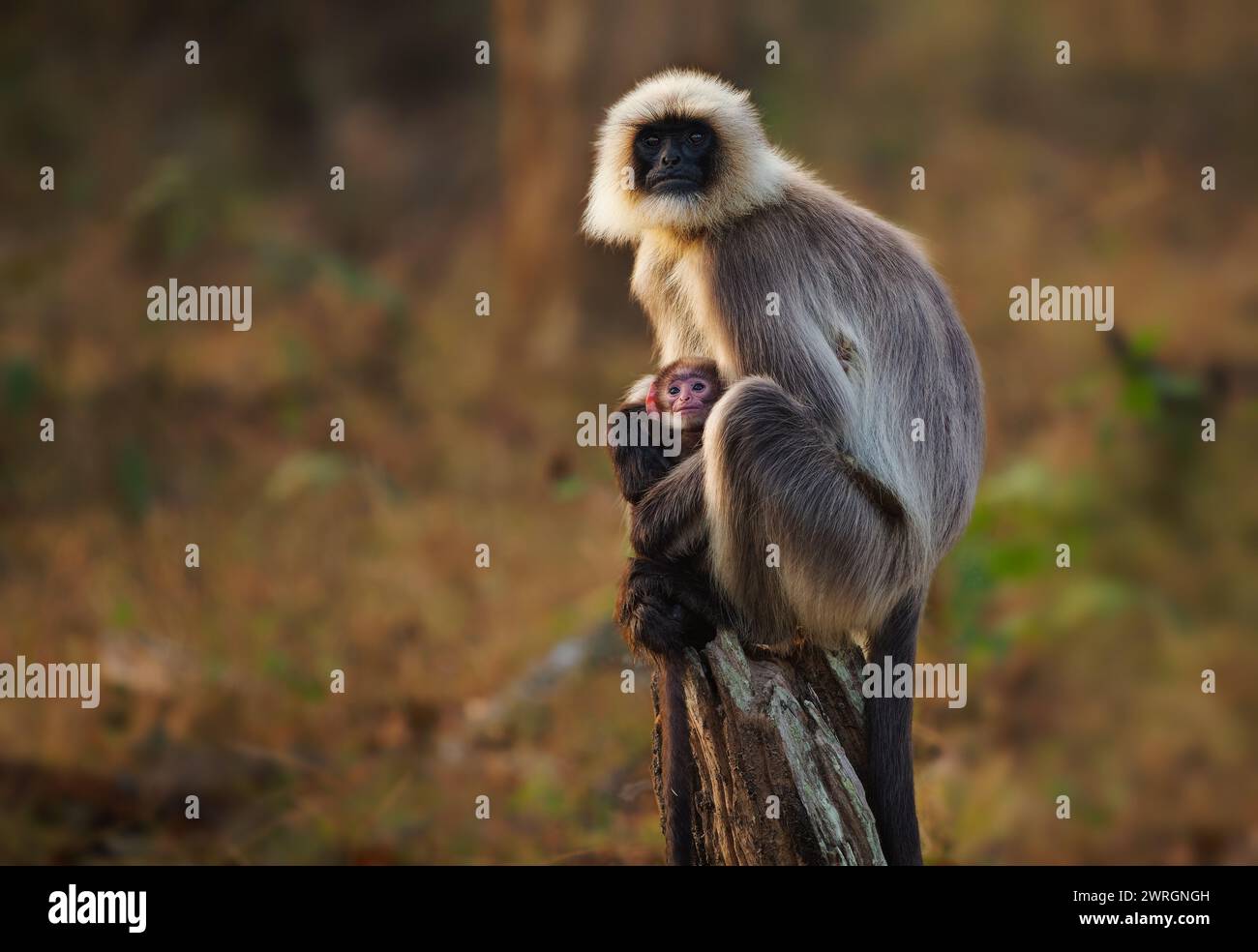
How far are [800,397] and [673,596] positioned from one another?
1029 mm

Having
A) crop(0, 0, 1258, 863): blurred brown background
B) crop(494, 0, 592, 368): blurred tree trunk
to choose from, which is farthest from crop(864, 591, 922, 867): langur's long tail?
crop(494, 0, 592, 368): blurred tree trunk

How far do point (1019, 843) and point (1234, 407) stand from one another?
5.05 metres

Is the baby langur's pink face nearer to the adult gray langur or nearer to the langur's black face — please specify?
the adult gray langur

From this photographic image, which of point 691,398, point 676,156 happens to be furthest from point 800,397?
point 676,156

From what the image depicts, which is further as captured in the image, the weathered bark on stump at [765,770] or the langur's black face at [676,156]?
the langur's black face at [676,156]

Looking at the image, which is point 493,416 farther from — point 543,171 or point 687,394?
point 687,394

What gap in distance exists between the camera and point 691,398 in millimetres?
5699

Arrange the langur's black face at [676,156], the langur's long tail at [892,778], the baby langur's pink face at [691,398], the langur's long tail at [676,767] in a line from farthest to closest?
1. the langur's black face at [676,156]
2. the baby langur's pink face at [691,398]
3. the langur's long tail at [892,778]
4. the langur's long tail at [676,767]

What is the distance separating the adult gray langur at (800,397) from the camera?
17.5 feet

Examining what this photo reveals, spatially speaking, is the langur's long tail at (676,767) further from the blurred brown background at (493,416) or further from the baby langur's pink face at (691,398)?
the blurred brown background at (493,416)

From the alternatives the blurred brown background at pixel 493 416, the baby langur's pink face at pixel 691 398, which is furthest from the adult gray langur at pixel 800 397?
the blurred brown background at pixel 493 416

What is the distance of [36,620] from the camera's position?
410 inches

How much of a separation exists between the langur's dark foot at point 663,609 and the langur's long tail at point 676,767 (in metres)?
0.09

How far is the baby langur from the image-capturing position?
512 cm
